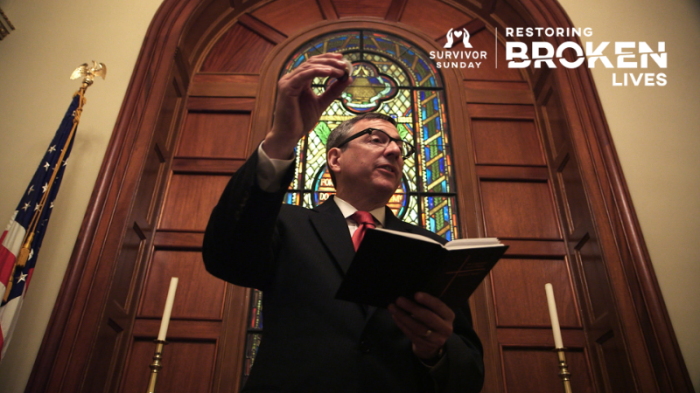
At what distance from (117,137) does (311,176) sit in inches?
45.0

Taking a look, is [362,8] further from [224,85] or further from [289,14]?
[224,85]

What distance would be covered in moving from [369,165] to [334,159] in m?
0.20

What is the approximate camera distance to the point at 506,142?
11.1 ft

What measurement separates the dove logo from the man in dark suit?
2.97 metres

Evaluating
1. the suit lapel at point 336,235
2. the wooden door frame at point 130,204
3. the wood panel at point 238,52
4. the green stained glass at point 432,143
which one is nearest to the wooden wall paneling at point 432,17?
the wooden door frame at point 130,204

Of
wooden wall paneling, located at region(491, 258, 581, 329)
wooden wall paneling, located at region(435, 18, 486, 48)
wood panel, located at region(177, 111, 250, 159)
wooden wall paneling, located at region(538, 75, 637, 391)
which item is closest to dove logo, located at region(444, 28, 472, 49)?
wooden wall paneling, located at region(435, 18, 486, 48)

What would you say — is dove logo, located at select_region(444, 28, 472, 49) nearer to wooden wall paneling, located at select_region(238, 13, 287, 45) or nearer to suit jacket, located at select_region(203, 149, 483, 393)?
wooden wall paneling, located at select_region(238, 13, 287, 45)

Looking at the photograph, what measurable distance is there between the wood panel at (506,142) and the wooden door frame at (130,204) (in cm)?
36

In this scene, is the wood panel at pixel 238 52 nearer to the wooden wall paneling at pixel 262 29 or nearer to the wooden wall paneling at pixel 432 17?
the wooden wall paneling at pixel 262 29

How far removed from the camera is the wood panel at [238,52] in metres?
3.75

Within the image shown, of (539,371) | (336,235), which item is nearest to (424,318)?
(336,235)

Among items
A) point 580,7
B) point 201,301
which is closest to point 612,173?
point 580,7

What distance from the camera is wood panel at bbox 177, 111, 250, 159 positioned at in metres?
3.27

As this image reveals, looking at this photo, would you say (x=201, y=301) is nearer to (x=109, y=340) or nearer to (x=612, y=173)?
(x=109, y=340)
